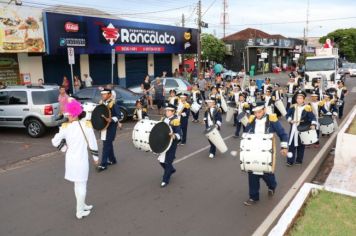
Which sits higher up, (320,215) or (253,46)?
(253,46)

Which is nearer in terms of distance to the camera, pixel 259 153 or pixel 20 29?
pixel 259 153

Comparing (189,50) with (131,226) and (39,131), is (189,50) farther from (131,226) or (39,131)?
(131,226)

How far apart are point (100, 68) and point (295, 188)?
59.4 ft

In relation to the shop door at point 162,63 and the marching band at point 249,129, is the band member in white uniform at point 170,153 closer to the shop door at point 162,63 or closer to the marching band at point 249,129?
the marching band at point 249,129

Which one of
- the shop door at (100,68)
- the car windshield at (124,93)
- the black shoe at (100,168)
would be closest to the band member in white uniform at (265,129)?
the black shoe at (100,168)

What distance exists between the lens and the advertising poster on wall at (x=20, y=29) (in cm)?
1619

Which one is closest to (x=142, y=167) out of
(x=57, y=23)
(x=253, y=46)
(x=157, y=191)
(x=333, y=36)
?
(x=157, y=191)

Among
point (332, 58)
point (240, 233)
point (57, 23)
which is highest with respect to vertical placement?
point (57, 23)

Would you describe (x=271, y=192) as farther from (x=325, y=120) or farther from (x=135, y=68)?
(x=135, y=68)

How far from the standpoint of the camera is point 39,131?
12.3m

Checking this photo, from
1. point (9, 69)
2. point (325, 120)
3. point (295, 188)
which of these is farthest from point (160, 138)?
point (9, 69)

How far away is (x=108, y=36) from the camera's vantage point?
19938 mm

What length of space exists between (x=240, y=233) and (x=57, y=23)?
16206 millimetres

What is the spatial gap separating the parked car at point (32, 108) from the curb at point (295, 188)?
318 inches
